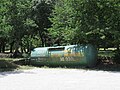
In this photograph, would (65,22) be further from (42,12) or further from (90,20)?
(42,12)

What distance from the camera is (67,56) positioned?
59.8 ft

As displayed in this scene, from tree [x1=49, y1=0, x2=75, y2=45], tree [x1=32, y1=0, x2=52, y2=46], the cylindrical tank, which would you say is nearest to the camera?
the cylindrical tank

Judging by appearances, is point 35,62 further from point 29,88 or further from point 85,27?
point 29,88

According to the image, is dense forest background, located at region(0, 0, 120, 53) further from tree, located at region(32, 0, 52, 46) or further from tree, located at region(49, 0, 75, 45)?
tree, located at region(32, 0, 52, 46)

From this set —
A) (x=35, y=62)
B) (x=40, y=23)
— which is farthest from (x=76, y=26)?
(x=40, y=23)

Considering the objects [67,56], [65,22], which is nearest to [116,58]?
[67,56]

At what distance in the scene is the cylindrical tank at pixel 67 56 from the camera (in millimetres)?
17484

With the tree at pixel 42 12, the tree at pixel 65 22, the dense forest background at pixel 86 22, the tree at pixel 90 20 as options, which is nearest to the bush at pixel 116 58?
the dense forest background at pixel 86 22

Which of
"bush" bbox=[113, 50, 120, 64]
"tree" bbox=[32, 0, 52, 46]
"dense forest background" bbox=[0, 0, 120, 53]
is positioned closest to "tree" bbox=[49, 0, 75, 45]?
"dense forest background" bbox=[0, 0, 120, 53]

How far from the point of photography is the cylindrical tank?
17.5 m

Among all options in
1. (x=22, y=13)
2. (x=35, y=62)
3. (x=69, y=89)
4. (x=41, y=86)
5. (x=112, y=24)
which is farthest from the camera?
(x=22, y=13)

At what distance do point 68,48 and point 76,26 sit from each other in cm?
146

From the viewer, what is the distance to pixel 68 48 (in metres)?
A: 18.3

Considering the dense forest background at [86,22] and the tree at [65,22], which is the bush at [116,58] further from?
the tree at [65,22]
